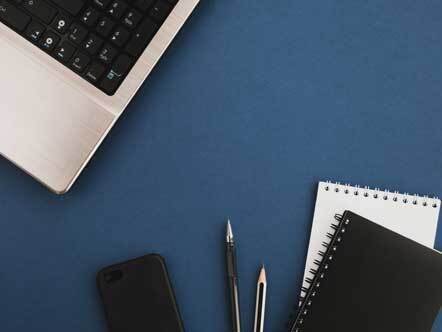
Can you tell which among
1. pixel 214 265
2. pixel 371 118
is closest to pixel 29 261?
pixel 214 265

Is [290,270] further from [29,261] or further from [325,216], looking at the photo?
[29,261]

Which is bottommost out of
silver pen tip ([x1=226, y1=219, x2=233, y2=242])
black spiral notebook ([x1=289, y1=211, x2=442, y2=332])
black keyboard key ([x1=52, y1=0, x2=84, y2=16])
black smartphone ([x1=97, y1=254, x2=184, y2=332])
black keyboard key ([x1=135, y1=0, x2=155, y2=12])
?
black smartphone ([x1=97, y1=254, x2=184, y2=332])

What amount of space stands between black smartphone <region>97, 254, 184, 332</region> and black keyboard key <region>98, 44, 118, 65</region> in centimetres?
21

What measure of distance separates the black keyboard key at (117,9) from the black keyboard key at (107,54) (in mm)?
32

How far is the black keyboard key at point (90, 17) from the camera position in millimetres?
461

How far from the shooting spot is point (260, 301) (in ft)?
1.63

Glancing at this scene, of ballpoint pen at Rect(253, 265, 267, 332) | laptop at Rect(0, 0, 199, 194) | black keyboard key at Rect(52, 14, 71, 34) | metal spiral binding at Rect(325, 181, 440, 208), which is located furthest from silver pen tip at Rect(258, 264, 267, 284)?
black keyboard key at Rect(52, 14, 71, 34)

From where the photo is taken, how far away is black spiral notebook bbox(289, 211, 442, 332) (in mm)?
477

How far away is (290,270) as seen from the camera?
1.65 feet

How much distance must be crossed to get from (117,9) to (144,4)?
1.1 inches

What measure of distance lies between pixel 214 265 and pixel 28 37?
31cm

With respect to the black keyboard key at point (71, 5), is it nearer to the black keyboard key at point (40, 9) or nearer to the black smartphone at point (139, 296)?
the black keyboard key at point (40, 9)

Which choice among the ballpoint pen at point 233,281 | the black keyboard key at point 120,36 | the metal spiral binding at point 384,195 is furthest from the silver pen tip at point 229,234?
the black keyboard key at point 120,36

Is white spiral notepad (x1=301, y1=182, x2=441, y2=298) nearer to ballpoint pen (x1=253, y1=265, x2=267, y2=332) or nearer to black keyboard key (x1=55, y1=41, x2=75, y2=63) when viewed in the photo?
ballpoint pen (x1=253, y1=265, x2=267, y2=332)
